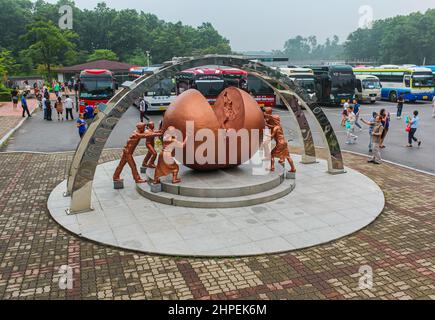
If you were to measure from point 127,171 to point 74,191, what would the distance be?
3.39 metres

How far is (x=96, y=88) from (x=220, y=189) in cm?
1853

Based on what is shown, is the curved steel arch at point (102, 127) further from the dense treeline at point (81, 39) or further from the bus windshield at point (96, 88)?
the dense treeline at point (81, 39)

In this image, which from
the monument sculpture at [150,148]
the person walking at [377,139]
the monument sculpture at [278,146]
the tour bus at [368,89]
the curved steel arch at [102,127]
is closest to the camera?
the curved steel arch at [102,127]

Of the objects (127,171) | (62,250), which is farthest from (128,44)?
(62,250)

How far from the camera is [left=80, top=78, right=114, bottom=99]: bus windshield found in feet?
82.7

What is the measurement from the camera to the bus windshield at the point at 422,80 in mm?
31188

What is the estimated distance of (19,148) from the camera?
53.9 ft

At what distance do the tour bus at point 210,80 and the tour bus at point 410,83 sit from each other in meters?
13.6

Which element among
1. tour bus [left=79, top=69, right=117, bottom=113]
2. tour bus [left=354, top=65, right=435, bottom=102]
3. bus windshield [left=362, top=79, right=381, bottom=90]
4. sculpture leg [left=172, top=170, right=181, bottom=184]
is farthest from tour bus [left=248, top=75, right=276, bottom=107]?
sculpture leg [left=172, top=170, right=181, bottom=184]

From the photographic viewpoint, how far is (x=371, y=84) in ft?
104

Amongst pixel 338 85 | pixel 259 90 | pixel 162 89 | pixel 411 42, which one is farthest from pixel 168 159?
pixel 411 42

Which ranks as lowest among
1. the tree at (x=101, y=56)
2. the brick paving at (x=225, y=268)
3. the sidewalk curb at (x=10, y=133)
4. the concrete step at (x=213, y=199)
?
the brick paving at (x=225, y=268)

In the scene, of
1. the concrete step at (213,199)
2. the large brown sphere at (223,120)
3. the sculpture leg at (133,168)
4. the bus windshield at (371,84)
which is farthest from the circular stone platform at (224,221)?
the bus windshield at (371,84)
